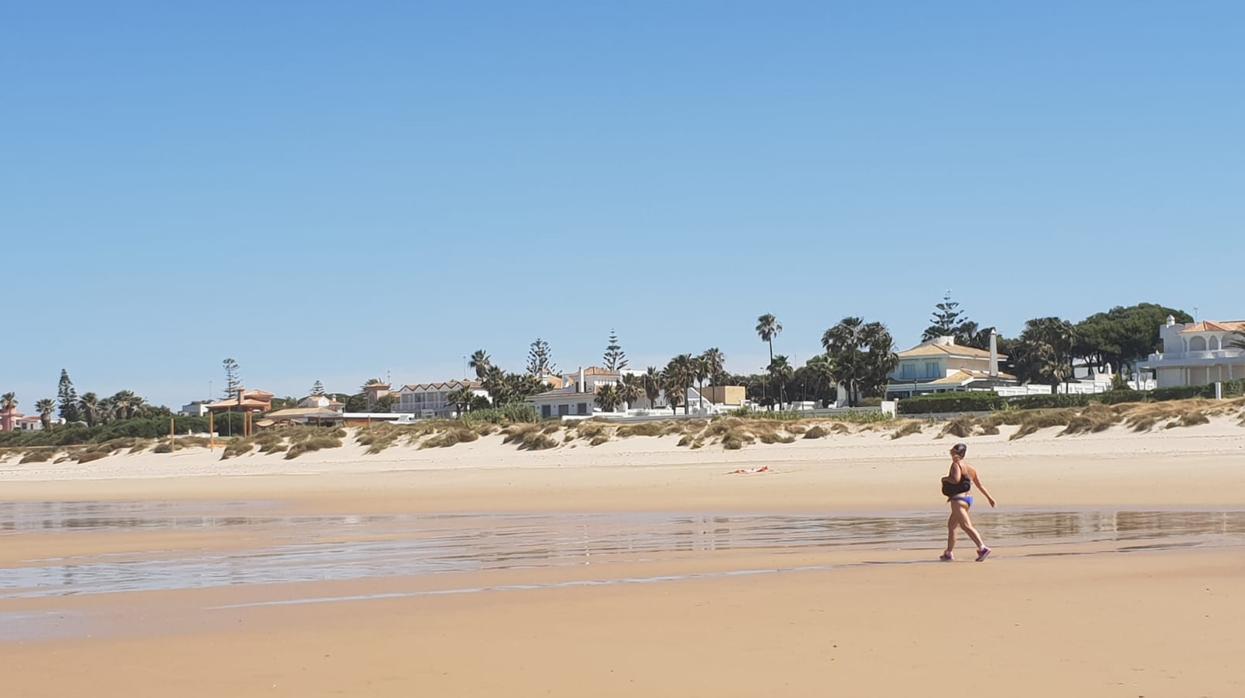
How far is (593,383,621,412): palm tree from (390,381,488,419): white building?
3028 centimetres

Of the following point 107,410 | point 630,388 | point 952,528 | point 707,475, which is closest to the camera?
point 952,528

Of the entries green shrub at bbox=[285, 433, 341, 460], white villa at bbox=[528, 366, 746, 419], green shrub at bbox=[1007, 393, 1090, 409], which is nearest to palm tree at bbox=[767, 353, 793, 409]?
white villa at bbox=[528, 366, 746, 419]

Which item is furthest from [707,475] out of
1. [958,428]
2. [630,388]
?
[630,388]

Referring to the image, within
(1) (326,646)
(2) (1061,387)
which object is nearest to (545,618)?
(1) (326,646)

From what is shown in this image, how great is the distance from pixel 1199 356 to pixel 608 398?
4209cm

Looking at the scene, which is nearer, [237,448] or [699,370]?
[237,448]

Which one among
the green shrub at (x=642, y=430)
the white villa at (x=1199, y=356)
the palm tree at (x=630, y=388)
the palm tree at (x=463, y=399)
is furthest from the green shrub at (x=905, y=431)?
the palm tree at (x=463, y=399)

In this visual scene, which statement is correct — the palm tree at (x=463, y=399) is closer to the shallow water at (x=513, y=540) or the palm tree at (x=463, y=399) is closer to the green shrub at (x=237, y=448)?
the green shrub at (x=237, y=448)

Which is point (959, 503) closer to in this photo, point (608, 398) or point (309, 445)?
point (309, 445)

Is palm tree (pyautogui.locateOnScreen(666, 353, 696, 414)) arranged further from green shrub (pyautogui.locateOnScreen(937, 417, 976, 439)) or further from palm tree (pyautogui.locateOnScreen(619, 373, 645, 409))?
green shrub (pyautogui.locateOnScreen(937, 417, 976, 439))

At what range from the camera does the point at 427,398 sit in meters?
137

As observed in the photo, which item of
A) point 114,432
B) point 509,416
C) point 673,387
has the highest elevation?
point 673,387

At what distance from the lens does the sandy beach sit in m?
→ 8.70

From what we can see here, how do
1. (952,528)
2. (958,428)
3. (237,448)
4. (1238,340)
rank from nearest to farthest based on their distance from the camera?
1. (952,528)
2. (958,428)
3. (237,448)
4. (1238,340)
